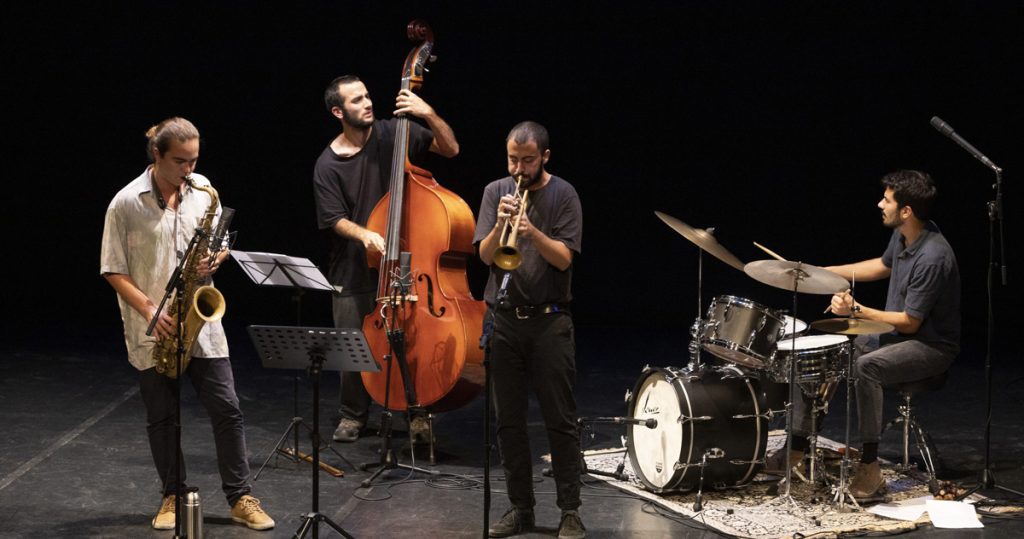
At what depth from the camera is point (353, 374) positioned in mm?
6004

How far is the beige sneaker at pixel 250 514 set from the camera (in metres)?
4.49

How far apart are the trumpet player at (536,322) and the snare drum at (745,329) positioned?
1046 millimetres

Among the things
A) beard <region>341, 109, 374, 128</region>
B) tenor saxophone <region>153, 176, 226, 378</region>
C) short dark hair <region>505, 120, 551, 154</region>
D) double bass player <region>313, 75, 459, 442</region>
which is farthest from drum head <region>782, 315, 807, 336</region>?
tenor saxophone <region>153, 176, 226, 378</region>

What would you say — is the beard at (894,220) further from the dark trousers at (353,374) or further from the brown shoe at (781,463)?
the dark trousers at (353,374)

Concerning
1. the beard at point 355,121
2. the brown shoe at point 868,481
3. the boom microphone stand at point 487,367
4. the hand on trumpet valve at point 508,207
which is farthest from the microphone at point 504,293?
the brown shoe at point 868,481

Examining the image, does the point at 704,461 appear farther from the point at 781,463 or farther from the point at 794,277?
the point at 794,277

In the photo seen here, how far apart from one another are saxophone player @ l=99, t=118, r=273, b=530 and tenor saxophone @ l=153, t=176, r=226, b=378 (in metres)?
0.03

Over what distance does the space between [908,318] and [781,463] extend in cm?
94

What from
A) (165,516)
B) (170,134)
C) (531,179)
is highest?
(170,134)

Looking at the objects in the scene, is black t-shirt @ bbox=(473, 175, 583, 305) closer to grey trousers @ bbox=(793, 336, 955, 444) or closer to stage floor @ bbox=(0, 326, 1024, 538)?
stage floor @ bbox=(0, 326, 1024, 538)

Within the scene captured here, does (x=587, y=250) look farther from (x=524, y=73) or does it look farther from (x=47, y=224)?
(x=47, y=224)

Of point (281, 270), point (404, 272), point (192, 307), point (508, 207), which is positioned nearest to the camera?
point (508, 207)

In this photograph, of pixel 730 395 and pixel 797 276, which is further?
pixel 730 395

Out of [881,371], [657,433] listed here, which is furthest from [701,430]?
[881,371]
